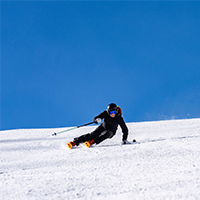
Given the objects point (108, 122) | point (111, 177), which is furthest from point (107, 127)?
point (111, 177)

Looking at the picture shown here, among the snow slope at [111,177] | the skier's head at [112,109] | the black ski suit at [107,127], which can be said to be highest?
the skier's head at [112,109]

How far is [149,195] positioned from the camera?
2.07 meters

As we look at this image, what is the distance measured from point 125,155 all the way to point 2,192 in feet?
6.51

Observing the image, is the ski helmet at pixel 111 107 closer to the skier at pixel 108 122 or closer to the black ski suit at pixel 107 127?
the skier at pixel 108 122

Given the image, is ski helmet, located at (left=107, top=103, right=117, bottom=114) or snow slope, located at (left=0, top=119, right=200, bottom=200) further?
ski helmet, located at (left=107, top=103, right=117, bottom=114)

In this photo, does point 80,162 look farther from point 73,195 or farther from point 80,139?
point 80,139

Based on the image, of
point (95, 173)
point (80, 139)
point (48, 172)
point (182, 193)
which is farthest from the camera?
point (80, 139)

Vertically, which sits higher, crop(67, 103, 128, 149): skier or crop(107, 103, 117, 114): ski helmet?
crop(107, 103, 117, 114): ski helmet

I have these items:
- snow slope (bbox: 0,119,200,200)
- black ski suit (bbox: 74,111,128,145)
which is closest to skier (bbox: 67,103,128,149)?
black ski suit (bbox: 74,111,128,145)

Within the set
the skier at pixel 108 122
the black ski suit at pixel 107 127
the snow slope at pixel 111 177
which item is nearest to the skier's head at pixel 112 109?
the skier at pixel 108 122

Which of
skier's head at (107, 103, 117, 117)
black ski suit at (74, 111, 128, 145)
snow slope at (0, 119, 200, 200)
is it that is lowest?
snow slope at (0, 119, 200, 200)

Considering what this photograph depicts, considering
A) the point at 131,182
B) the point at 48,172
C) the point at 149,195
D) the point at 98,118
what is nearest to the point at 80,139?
the point at 98,118

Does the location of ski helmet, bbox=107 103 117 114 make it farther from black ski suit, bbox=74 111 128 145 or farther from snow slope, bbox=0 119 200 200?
snow slope, bbox=0 119 200 200

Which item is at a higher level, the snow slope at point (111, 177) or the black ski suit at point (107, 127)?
the black ski suit at point (107, 127)
